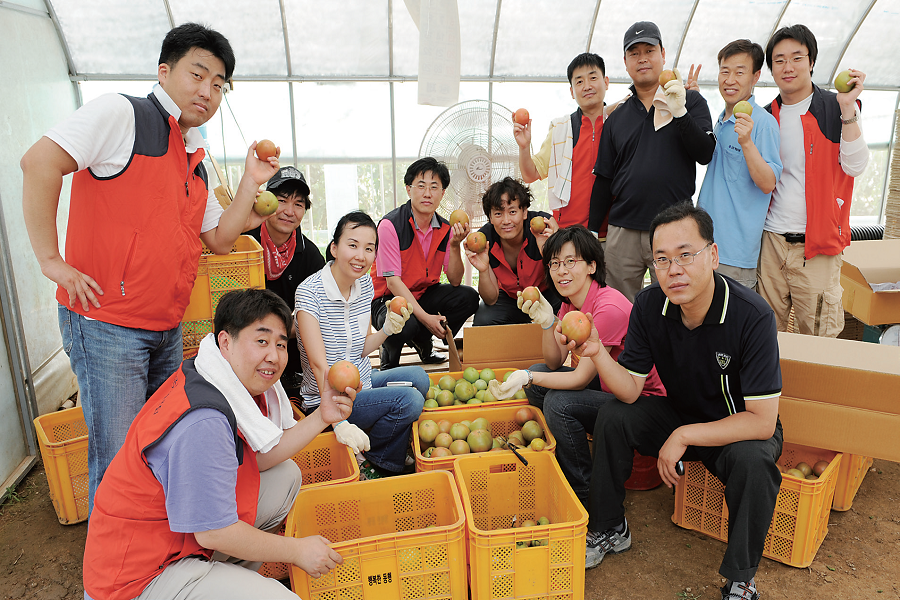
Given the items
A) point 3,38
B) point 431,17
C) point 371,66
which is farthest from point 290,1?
point 3,38

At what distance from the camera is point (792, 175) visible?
3.50m

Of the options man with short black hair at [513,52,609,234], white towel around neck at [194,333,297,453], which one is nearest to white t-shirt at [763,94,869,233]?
man with short black hair at [513,52,609,234]

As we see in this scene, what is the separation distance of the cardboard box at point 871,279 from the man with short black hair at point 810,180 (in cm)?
66

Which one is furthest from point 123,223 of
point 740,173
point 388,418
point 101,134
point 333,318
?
point 740,173

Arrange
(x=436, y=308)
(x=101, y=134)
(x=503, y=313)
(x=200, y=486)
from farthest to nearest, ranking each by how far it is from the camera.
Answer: (x=436, y=308) → (x=503, y=313) → (x=101, y=134) → (x=200, y=486)

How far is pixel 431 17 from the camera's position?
4.69m

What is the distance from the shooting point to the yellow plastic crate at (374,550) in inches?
83.7

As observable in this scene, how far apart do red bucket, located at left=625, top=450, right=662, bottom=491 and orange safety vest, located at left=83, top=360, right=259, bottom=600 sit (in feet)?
7.92

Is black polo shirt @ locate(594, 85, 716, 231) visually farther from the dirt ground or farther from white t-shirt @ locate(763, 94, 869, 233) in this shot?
the dirt ground

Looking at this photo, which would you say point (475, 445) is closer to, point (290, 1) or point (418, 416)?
point (418, 416)

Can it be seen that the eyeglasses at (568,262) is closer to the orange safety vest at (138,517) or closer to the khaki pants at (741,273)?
the khaki pants at (741,273)

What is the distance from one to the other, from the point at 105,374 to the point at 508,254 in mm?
2944

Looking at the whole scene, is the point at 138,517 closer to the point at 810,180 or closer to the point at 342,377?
the point at 342,377

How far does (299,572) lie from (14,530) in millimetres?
2160
